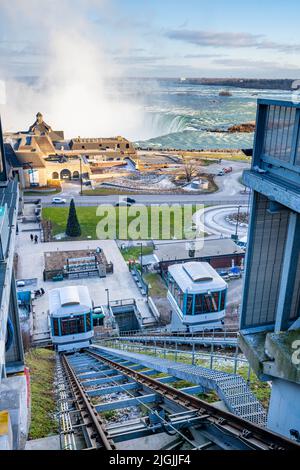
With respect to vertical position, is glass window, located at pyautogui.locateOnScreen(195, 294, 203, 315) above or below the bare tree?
below

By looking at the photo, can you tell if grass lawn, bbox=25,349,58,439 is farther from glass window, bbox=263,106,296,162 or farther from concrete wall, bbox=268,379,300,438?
glass window, bbox=263,106,296,162

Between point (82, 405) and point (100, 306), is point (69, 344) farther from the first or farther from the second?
point (82, 405)

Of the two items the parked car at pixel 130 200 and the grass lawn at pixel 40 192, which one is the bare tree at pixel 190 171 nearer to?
the parked car at pixel 130 200

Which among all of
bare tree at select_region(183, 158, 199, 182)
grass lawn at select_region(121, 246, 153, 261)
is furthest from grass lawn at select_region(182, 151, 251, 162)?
grass lawn at select_region(121, 246, 153, 261)

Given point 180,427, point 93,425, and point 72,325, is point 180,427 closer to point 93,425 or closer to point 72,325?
point 93,425

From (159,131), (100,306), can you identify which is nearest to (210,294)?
(100,306)

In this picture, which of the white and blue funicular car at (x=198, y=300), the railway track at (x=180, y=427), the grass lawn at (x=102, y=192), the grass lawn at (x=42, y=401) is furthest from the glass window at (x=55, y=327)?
the grass lawn at (x=102, y=192)
